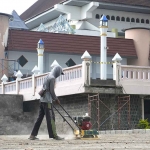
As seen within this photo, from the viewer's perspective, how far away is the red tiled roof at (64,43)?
3303 centimetres

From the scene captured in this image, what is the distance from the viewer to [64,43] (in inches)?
1342

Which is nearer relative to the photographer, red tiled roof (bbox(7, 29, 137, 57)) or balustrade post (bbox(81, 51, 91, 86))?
balustrade post (bbox(81, 51, 91, 86))

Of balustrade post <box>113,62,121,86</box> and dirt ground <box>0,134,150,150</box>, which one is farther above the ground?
balustrade post <box>113,62,121,86</box>

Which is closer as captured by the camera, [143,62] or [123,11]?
[143,62]

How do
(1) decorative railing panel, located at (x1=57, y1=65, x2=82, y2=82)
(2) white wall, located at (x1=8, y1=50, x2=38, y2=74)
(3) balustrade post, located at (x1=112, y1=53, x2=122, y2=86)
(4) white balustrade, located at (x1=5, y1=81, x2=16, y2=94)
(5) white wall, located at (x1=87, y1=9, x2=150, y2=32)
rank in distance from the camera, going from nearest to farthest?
(3) balustrade post, located at (x1=112, y1=53, x2=122, y2=86) → (1) decorative railing panel, located at (x1=57, y1=65, x2=82, y2=82) → (4) white balustrade, located at (x1=5, y1=81, x2=16, y2=94) → (2) white wall, located at (x1=8, y1=50, x2=38, y2=74) → (5) white wall, located at (x1=87, y1=9, x2=150, y2=32)

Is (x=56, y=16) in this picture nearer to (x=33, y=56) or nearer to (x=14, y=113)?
(x=33, y=56)

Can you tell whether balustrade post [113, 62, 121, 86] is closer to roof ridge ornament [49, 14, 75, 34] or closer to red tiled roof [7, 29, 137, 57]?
red tiled roof [7, 29, 137, 57]

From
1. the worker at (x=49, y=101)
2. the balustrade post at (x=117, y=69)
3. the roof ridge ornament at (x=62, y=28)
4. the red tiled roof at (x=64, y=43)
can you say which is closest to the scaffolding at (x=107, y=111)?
the balustrade post at (x=117, y=69)

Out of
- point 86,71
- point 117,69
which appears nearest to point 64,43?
point 117,69

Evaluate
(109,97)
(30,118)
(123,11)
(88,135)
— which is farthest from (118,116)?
(123,11)

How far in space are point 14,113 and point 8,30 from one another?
9.85m

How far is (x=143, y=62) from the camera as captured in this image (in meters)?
35.7

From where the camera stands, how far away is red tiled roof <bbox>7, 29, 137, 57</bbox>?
108ft

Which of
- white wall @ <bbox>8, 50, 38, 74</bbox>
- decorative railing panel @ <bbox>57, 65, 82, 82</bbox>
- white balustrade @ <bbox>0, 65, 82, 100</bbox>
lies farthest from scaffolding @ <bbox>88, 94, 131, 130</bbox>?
white wall @ <bbox>8, 50, 38, 74</bbox>
